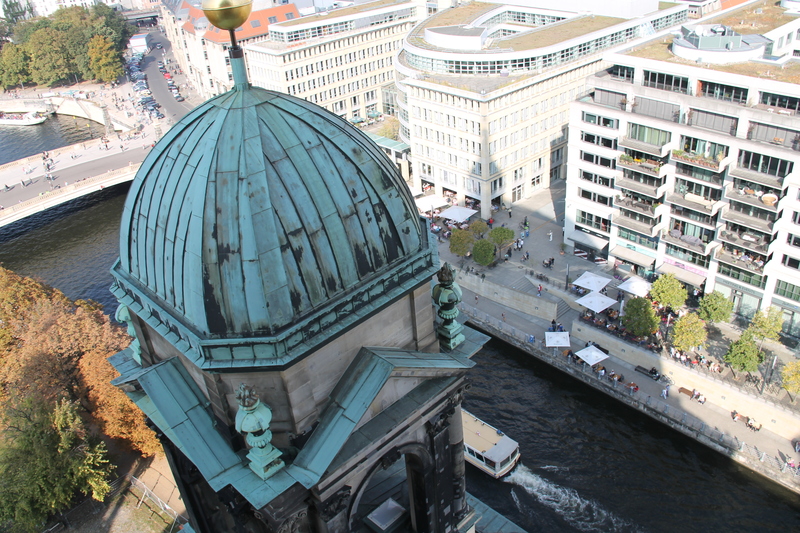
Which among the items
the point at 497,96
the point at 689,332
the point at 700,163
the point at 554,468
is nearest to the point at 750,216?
the point at 700,163

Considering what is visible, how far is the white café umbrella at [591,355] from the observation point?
88250 millimetres

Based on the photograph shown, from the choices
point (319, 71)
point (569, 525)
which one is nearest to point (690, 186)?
point (569, 525)

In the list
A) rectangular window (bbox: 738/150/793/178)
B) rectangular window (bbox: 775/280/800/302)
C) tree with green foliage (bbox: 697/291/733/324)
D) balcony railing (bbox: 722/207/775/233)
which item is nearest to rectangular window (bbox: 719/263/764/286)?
rectangular window (bbox: 775/280/800/302)

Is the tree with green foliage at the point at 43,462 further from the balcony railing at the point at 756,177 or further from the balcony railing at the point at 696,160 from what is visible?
the balcony railing at the point at 756,177

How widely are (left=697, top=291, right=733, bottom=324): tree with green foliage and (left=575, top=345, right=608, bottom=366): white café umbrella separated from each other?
1295 centimetres

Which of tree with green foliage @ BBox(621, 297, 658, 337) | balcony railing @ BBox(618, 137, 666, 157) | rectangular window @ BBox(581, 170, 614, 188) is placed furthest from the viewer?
rectangular window @ BBox(581, 170, 614, 188)

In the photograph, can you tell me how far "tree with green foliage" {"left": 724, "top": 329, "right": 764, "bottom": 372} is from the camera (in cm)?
7862

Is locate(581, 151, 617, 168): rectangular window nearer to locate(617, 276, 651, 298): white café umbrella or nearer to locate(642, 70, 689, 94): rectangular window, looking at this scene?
locate(642, 70, 689, 94): rectangular window

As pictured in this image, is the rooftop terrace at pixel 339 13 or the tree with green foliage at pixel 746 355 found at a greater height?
the rooftop terrace at pixel 339 13

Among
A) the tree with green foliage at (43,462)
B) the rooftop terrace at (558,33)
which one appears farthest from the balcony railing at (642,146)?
the tree with green foliage at (43,462)

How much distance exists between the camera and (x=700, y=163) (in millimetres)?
86500

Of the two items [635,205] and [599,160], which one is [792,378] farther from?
[599,160]

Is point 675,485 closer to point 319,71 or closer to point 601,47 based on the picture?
point 601,47

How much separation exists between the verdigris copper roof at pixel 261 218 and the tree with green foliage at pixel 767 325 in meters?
68.1
